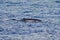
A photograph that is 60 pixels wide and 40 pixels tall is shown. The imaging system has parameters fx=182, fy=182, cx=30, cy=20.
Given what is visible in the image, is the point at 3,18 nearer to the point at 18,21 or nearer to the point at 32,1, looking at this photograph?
the point at 18,21

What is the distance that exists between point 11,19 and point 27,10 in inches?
8.3

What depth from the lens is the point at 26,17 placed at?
168 centimetres

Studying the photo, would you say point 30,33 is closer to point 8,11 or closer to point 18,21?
point 18,21

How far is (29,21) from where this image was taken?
1.62 metres

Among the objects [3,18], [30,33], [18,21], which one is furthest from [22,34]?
[3,18]

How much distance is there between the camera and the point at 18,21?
1.62 metres

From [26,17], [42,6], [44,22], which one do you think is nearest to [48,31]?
[44,22]

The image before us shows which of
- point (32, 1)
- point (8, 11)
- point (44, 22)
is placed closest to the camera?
point (44, 22)

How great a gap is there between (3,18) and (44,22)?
1.24ft

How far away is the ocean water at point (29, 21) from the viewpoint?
143cm

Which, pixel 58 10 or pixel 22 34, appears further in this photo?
pixel 58 10

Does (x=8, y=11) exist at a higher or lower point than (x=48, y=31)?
higher

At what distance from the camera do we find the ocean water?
56.3 inches

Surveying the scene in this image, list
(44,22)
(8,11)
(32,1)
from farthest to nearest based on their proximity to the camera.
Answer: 1. (32,1)
2. (8,11)
3. (44,22)
